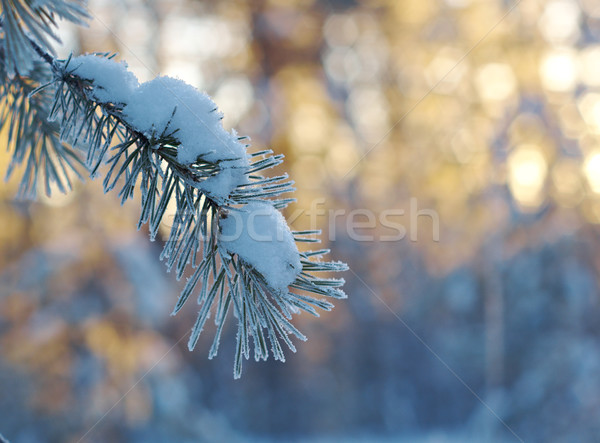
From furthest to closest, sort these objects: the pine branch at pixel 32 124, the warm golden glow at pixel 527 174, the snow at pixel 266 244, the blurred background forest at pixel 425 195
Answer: the warm golden glow at pixel 527 174
the blurred background forest at pixel 425 195
the pine branch at pixel 32 124
the snow at pixel 266 244

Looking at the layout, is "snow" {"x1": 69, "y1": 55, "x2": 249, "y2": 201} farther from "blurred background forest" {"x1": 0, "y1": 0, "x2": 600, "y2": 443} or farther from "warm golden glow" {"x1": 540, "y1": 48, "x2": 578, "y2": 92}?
"warm golden glow" {"x1": 540, "y1": 48, "x2": 578, "y2": 92}

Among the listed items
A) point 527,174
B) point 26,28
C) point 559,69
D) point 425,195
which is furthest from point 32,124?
point 559,69

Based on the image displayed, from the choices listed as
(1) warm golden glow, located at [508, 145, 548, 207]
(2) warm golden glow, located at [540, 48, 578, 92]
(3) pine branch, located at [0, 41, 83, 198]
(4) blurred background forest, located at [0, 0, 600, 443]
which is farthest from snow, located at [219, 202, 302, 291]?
(2) warm golden glow, located at [540, 48, 578, 92]

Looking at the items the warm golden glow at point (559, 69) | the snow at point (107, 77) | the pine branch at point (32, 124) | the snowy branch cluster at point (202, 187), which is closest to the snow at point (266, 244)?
the snowy branch cluster at point (202, 187)

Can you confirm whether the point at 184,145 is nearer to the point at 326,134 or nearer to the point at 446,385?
the point at 326,134

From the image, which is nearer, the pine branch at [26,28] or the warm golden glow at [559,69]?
the pine branch at [26,28]

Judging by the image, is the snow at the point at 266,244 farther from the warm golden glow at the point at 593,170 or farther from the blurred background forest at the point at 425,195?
the warm golden glow at the point at 593,170
